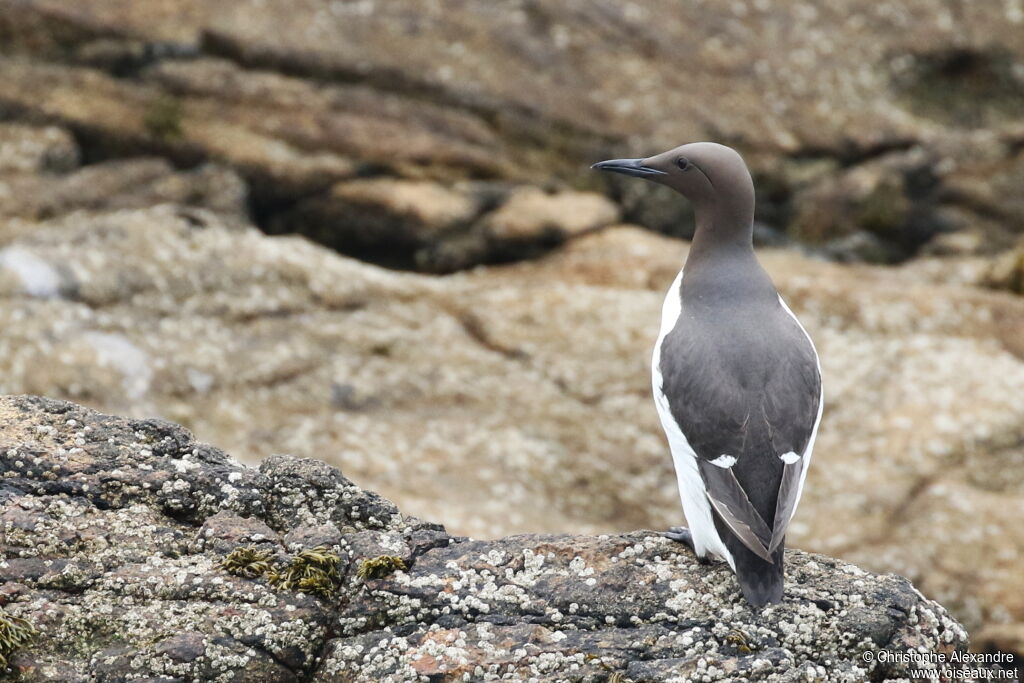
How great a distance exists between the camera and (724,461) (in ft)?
17.3

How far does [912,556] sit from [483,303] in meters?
5.21

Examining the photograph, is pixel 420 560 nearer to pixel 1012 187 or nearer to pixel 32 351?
pixel 32 351

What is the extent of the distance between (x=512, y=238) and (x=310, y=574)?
9232 millimetres

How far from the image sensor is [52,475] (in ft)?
16.2

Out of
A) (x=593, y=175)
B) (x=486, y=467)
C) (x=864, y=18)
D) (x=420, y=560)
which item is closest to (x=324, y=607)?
(x=420, y=560)

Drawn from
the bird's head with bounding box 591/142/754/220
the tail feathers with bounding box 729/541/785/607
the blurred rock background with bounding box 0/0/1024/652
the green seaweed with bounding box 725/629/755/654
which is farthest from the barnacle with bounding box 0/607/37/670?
the blurred rock background with bounding box 0/0/1024/652

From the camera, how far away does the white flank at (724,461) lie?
5.25 m

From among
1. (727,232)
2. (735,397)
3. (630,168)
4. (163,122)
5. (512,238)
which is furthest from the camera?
(512,238)

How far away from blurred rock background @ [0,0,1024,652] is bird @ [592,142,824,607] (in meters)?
3.92

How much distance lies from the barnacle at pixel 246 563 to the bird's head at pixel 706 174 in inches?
130

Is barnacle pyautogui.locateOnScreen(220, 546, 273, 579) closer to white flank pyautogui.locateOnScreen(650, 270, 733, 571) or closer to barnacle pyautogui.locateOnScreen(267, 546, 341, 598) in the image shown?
barnacle pyautogui.locateOnScreen(267, 546, 341, 598)

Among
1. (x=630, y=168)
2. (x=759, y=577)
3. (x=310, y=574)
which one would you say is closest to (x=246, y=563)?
(x=310, y=574)

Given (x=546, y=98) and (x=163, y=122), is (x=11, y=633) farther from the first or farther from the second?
(x=546, y=98)

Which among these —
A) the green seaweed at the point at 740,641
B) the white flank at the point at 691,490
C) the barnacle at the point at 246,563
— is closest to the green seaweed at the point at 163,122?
the white flank at the point at 691,490
